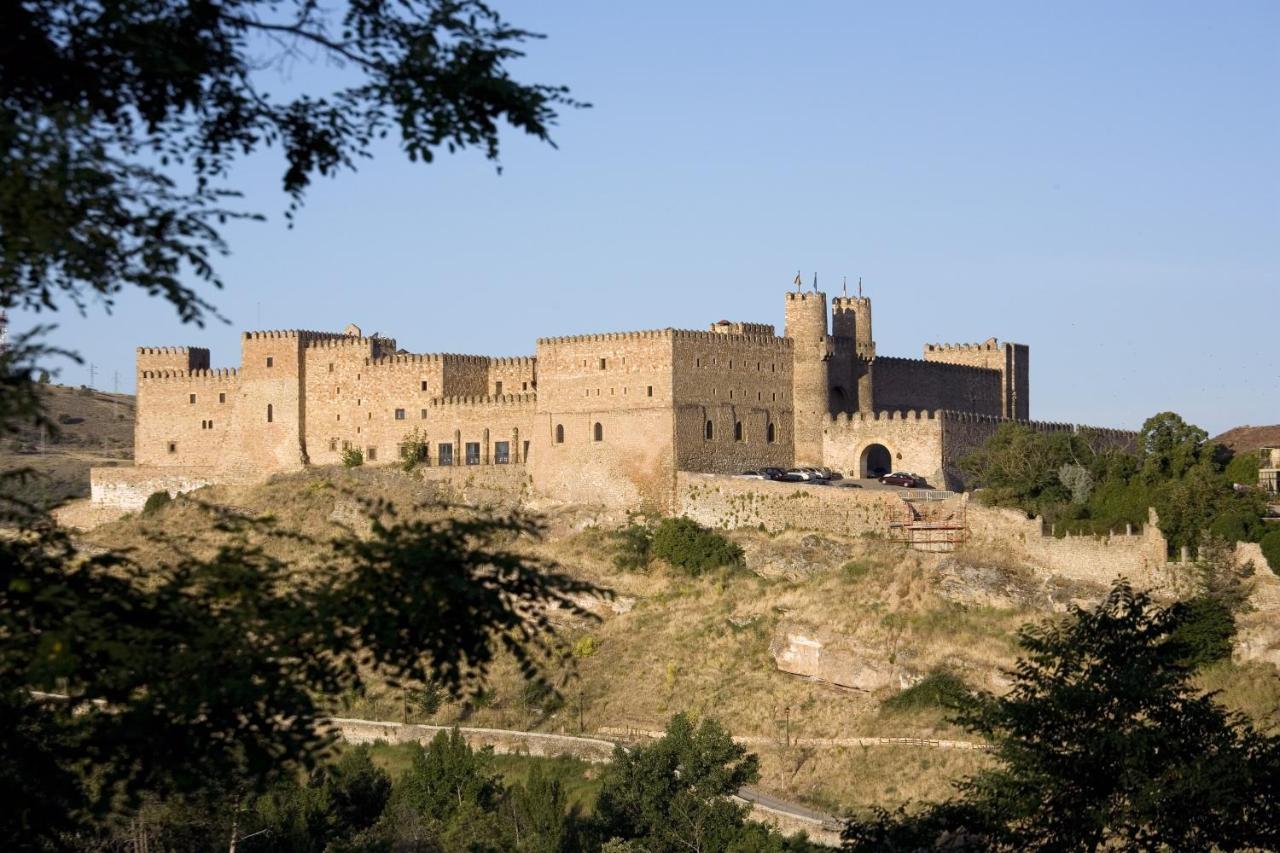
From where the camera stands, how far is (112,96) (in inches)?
427

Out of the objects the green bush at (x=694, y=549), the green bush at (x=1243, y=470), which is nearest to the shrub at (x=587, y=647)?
the green bush at (x=694, y=549)

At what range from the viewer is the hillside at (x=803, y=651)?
4125cm

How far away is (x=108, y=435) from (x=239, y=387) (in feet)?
117

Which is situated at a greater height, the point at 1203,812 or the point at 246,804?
the point at 1203,812

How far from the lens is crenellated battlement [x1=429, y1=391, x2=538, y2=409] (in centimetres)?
5603

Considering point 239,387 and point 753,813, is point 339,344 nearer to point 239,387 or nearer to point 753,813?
point 239,387

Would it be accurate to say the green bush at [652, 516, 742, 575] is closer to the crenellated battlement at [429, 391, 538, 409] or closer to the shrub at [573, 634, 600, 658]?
the shrub at [573, 634, 600, 658]

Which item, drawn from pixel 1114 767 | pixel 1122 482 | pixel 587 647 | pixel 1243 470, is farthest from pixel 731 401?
pixel 1114 767

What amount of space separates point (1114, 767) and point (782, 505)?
2944 cm

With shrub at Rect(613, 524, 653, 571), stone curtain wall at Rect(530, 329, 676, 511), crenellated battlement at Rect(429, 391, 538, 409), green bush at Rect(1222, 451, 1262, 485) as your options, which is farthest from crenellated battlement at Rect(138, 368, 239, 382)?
green bush at Rect(1222, 451, 1262, 485)

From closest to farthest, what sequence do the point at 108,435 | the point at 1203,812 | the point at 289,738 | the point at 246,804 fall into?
the point at 289,738 < the point at 1203,812 < the point at 246,804 < the point at 108,435

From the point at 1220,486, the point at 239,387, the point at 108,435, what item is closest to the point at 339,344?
the point at 239,387

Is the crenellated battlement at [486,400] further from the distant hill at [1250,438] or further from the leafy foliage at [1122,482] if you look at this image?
the distant hill at [1250,438]

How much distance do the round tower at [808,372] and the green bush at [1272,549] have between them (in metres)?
14.6
